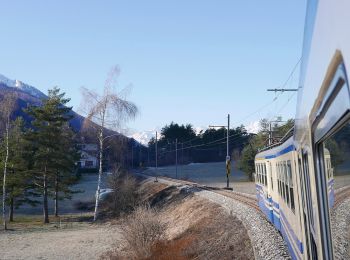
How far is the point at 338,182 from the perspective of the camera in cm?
228

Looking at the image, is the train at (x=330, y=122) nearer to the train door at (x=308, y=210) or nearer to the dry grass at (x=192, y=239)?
the train door at (x=308, y=210)

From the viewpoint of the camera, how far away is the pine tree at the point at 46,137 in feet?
134

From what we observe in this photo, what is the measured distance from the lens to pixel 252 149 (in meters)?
60.5

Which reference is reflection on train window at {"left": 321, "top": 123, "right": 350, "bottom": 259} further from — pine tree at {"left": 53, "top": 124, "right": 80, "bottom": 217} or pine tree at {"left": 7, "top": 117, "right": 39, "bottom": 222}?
pine tree at {"left": 7, "top": 117, "right": 39, "bottom": 222}

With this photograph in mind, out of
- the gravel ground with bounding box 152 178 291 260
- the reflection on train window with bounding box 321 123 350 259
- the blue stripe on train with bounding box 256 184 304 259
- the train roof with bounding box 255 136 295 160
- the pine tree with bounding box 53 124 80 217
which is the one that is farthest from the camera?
the pine tree with bounding box 53 124 80 217

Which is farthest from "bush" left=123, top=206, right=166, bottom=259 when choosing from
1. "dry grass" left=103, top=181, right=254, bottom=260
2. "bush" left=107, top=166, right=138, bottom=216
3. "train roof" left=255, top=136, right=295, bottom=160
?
"bush" left=107, top=166, right=138, bottom=216

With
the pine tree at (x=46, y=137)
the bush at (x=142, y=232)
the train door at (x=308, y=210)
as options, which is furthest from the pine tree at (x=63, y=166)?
the train door at (x=308, y=210)

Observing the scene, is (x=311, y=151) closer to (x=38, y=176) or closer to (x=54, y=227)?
(x=54, y=227)

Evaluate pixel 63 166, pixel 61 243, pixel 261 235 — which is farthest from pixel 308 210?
pixel 63 166

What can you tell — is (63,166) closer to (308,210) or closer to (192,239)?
(192,239)

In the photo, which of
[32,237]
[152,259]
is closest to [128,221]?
[152,259]

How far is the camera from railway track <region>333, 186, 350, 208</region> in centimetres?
211

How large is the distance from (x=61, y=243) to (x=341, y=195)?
26.8 m

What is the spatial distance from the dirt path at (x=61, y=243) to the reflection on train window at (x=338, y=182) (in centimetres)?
2092
